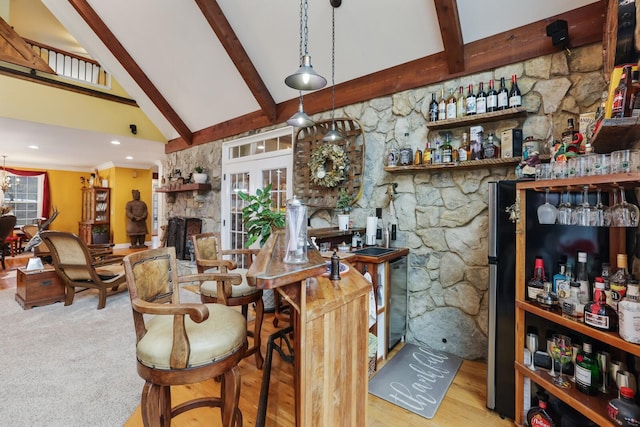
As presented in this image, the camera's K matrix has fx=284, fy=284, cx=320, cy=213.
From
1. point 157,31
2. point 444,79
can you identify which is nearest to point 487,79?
point 444,79

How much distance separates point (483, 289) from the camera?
247cm

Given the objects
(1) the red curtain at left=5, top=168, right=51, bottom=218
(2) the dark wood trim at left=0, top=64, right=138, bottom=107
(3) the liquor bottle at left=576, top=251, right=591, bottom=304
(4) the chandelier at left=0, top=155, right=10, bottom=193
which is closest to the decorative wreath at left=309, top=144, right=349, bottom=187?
(3) the liquor bottle at left=576, top=251, right=591, bottom=304

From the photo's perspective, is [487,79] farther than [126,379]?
Yes

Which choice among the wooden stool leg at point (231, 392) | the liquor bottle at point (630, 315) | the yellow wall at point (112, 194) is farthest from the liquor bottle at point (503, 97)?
the yellow wall at point (112, 194)

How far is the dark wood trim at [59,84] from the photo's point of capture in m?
4.46

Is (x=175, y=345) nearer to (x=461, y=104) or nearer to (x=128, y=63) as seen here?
(x=461, y=104)

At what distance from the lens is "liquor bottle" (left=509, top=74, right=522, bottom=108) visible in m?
2.21

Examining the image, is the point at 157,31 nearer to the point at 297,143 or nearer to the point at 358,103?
the point at 297,143

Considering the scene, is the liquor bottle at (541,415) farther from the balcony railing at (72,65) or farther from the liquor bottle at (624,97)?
the balcony railing at (72,65)

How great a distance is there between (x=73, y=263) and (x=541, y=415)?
4.69 m

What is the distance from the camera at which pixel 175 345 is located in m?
1.17

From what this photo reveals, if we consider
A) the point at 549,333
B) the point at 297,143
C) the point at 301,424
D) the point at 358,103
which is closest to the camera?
the point at 301,424

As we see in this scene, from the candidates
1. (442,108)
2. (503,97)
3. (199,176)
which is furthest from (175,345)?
(199,176)

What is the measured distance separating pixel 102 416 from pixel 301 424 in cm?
152
